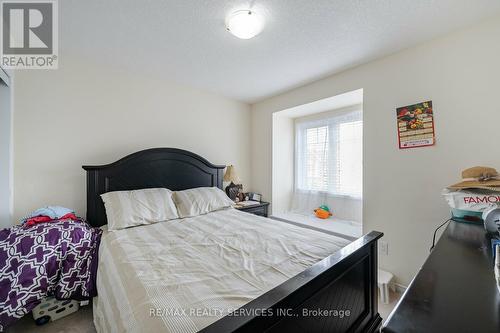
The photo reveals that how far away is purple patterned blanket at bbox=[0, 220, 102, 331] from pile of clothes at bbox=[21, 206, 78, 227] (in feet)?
0.26

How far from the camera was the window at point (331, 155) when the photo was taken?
2865 millimetres

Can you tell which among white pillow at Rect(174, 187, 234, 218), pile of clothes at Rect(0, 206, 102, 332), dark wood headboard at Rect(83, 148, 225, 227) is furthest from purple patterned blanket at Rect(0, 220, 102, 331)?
white pillow at Rect(174, 187, 234, 218)

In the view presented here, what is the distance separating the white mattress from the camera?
85cm

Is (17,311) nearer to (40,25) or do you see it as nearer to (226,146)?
(40,25)

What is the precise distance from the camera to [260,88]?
9.71 feet

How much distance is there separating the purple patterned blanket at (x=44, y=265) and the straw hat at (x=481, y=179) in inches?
108

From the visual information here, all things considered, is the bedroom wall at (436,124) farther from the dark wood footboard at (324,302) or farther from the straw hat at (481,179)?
the dark wood footboard at (324,302)

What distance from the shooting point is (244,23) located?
153 cm

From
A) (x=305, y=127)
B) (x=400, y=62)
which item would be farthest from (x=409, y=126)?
(x=305, y=127)

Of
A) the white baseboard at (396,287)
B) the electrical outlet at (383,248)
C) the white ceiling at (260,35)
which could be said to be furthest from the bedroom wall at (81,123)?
the white baseboard at (396,287)

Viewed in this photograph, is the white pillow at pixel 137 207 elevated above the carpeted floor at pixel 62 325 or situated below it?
above

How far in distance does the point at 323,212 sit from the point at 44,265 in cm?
302

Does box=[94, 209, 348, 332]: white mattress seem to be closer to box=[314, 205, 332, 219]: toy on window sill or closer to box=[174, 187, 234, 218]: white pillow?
box=[174, 187, 234, 218]: white pillow

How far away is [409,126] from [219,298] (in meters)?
2.15
